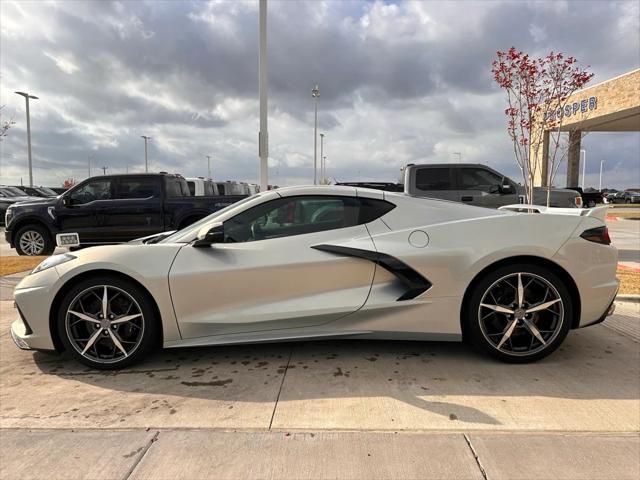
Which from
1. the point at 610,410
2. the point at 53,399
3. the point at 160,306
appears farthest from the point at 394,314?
the point at 53,399

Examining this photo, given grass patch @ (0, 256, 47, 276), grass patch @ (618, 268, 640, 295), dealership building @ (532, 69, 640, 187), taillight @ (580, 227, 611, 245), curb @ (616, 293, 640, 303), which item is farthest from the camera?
dealership building @ (532, 69, 640, 187)

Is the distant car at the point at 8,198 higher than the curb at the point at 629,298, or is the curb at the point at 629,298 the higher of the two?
the distant car at the point at 8,198

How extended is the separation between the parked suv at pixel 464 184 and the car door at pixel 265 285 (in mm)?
6971

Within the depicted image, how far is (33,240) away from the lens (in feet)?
34.0

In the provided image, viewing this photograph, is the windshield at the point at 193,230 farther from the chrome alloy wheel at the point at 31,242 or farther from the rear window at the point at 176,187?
the chrome alloy wheel at the point at 31,242

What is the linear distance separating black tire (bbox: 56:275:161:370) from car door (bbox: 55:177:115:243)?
6855 millimetres

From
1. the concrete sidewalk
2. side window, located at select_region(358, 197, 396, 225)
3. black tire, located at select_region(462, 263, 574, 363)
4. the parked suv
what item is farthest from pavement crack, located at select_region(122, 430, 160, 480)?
the parked suv

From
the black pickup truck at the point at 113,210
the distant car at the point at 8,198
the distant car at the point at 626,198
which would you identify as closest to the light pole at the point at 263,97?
the black pickup truck at the point at 113,210

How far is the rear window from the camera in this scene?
32.8 feet

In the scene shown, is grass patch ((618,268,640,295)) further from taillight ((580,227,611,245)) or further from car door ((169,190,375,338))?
car door ((169,190,375,338))

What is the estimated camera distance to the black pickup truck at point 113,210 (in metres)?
9.69

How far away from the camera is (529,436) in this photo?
255 cm

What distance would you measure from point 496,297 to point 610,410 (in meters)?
1.00

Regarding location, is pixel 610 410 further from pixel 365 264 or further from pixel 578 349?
pixel 365 264
